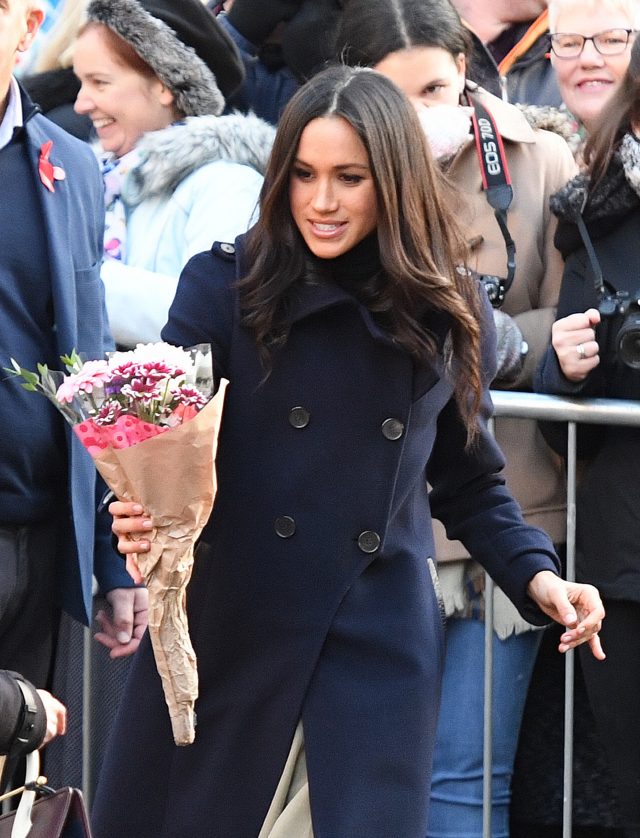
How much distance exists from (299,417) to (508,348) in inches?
47.8

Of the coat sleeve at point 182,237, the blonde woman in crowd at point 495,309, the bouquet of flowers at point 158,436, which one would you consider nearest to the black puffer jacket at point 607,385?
the blonde woman in crowd at point 495,309

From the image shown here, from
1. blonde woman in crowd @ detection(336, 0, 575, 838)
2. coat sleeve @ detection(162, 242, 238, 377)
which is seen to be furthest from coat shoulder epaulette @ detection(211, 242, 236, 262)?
blonde woman in crowd @ detection(336, 0, 575, 838)

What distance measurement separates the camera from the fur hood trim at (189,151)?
4.61 meters

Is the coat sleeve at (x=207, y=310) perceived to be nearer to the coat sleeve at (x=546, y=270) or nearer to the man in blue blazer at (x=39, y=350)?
the man in blue blazer at (x=39, y=350)

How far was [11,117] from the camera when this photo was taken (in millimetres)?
3582

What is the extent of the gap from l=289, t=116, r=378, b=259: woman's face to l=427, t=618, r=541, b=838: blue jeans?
1.49m

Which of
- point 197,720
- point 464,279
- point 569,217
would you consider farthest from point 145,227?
point 197,720

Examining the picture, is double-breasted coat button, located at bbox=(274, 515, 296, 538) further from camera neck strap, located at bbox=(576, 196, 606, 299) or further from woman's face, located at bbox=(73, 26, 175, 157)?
woman's face, located at bbox=(73, 26, 175, 157)

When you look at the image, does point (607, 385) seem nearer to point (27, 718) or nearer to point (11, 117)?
Result: point (11, 117)

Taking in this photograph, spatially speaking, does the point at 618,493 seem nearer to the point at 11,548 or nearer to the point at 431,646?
the point at 431,646

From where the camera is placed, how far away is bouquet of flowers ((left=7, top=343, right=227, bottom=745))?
2.89 m

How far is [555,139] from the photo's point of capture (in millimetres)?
4758

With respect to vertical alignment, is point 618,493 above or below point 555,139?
→ below

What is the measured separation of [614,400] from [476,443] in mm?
788
